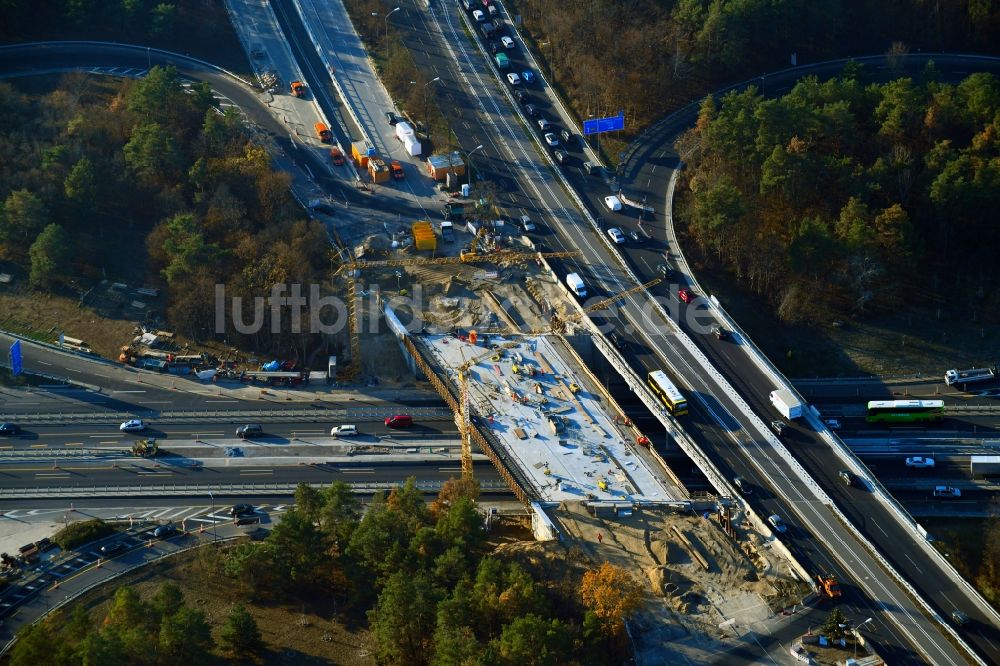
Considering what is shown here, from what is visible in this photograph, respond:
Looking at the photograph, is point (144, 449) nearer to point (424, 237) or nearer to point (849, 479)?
point (424, 237)

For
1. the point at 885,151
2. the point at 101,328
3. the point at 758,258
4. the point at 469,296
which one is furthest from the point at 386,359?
the point at 885,151

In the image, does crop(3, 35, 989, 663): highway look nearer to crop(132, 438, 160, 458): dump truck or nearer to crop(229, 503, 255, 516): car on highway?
crop(229, 503, 255, 516): car on highway

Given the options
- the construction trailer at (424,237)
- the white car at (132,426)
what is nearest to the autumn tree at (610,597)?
the white car at (132,426)

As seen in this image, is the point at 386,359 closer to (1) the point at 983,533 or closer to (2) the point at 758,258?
(2) the point at 758,258

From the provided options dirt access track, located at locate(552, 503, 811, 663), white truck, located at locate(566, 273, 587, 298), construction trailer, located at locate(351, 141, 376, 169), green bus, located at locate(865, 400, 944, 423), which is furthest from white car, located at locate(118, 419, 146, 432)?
green bus, located at locate(865, 400, 944, 423)

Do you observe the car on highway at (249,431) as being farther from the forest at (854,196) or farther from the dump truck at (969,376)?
the dump truck at (969,376)
